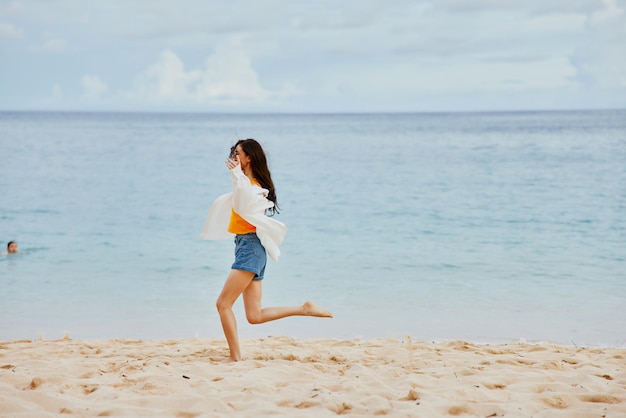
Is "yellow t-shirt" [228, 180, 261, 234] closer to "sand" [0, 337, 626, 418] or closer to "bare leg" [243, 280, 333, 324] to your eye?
"bare leg" [243, 280, 333, 324]

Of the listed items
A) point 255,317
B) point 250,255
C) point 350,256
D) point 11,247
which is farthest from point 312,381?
point 11,247

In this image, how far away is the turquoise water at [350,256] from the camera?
837cm

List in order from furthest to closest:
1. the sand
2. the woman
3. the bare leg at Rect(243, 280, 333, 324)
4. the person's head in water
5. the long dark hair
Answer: the person's head in water
the bare leg at Rect(243, 280, 333, 324)
the long dark hair
the woman
the sand

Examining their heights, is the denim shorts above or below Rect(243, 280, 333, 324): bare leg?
above

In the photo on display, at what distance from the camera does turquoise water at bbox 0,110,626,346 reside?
8.37 meters

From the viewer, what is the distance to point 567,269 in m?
11.1

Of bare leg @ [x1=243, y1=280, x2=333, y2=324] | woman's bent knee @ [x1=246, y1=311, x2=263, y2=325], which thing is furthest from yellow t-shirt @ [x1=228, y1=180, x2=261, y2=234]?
woman's bent knee @ [x1=246, y1=311, x2=263, y2=325]

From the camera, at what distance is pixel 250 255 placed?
5387 millimetres

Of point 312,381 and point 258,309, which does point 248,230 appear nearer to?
point 258,309

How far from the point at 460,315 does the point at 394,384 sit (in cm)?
412

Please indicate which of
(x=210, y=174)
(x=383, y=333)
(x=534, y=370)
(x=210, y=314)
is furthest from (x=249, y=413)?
(x=210, y=174)

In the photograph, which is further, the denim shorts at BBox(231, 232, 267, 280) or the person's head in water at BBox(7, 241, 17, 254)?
the person's head in water at BBox(7, 241, 17, 254)

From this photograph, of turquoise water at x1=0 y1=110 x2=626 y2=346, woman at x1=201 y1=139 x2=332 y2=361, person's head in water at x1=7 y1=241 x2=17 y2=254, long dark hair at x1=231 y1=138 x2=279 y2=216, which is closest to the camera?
woman at x1=201 y1=139 x2=332 y2=361

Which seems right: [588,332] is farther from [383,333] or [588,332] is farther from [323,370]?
[323,370]
